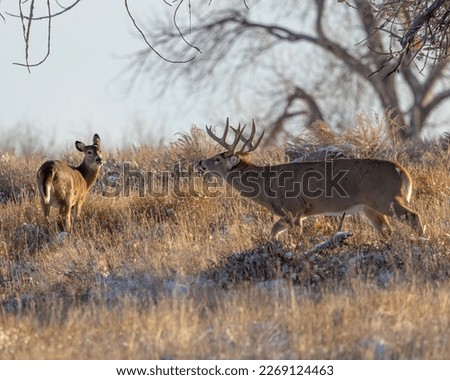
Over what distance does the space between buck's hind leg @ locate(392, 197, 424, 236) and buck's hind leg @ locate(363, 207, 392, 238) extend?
1.07 feet

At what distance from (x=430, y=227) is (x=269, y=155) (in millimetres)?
6230

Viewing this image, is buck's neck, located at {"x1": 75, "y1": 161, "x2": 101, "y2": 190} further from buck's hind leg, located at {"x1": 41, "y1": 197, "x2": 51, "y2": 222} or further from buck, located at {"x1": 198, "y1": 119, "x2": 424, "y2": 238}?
buck, located at {"x1": 198, "y1": 119, "x2": 424, "y2": 238}

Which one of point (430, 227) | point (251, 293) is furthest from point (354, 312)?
point (430, 227)

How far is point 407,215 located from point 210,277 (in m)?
3.16

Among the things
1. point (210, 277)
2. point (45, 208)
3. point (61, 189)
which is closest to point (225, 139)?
point (61, 189)

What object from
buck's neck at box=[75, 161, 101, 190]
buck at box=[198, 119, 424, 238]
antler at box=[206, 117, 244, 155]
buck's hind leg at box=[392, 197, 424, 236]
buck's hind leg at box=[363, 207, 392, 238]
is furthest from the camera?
buck's neck at box=[75, 161, 101, 190]

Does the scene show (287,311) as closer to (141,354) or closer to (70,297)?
(141,354)

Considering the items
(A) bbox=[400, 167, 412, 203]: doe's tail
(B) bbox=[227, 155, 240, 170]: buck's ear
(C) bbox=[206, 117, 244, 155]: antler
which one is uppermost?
(C) bbox=[206, 117, 244, 155]: antler

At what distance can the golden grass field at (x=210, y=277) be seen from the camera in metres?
8.49

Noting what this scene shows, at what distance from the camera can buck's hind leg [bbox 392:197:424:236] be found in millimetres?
13516

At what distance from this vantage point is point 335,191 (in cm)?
1416

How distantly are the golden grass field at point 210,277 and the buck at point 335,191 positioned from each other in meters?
0.26

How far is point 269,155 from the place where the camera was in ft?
63.3

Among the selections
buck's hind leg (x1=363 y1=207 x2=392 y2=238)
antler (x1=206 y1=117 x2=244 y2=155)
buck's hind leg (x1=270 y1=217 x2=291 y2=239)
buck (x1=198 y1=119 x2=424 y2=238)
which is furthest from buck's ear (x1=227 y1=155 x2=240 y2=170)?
buck's hind leg (x1=363 y1=207 x2=392 y2=238)
